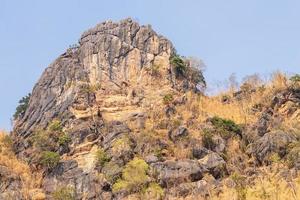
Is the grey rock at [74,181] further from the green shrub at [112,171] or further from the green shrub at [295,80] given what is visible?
the green shrub at [295,80]

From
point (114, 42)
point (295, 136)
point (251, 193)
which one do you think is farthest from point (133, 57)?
point (251, 193)

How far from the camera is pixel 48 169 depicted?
2838cm

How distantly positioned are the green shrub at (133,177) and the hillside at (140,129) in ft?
0.12

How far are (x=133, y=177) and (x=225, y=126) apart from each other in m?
5.40

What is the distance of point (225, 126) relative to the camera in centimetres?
2892

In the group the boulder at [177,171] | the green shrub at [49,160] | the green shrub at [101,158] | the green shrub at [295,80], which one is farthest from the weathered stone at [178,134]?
the green shrub at [295,80]

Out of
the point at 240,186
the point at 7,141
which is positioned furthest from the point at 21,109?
the point at 240,186

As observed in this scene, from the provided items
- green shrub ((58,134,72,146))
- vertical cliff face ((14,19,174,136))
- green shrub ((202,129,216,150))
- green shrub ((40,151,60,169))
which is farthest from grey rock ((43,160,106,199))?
green shrub ((202,129,216,150))

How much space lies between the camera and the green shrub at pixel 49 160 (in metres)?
28.3

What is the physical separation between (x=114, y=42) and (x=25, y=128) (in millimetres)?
5985

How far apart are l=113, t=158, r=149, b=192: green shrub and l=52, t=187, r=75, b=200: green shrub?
1.65 meters

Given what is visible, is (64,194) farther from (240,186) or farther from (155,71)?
(155,71)

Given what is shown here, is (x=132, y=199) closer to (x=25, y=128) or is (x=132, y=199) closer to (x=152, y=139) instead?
(x=152, y=139)

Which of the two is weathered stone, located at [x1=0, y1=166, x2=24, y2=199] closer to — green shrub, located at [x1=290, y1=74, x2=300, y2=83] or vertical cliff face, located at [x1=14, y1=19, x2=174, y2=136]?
vertical cliff face, located at [x1=14, y1=19, x2=174, y2=136]
